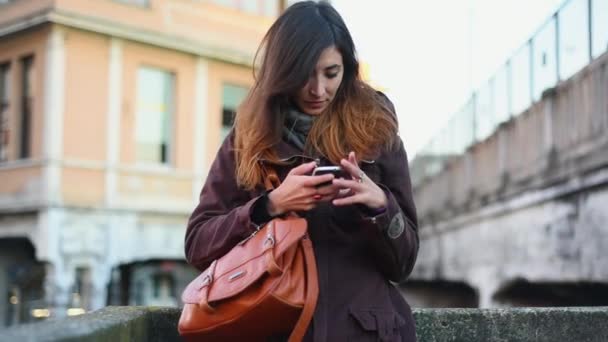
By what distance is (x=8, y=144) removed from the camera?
19.3 m

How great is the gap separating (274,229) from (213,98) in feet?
62.0

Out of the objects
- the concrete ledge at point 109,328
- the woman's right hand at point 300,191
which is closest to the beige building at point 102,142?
the concrete ledge at point 109,328

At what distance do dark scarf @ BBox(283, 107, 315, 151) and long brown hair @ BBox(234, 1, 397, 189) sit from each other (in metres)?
0.03

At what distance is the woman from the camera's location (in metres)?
2.36

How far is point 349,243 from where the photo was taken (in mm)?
2486

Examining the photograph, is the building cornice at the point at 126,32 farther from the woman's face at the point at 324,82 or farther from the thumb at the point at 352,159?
the thumb at the point at 352,159

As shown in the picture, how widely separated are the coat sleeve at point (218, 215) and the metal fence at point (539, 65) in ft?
24.4

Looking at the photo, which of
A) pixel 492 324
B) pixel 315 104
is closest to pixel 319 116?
pixel 315 104

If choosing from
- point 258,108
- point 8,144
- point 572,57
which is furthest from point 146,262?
point 258,108

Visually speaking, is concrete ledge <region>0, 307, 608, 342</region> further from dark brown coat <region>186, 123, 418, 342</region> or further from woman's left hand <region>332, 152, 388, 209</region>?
woman's left hand <region>332, 152, 388, 209</region>

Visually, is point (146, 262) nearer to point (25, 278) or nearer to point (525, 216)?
point (25, 278)

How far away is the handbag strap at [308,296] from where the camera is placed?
221 centimetres

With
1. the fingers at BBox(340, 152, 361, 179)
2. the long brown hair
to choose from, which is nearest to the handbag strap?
the fingers at BBox(340, 152, 361, 179)

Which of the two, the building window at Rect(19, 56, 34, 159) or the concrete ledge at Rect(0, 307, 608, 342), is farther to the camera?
the building window at Rect(19, 56, 34, 159)
